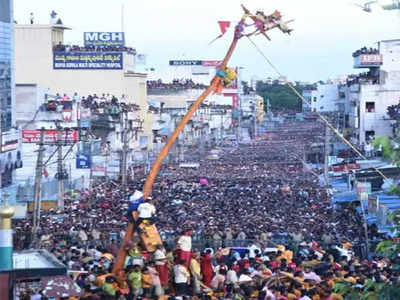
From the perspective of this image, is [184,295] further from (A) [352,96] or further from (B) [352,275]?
(A) [352,96]

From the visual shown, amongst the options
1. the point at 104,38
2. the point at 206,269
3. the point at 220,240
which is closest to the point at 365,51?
the point at 104,38

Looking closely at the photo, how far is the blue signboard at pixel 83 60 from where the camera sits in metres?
77.1

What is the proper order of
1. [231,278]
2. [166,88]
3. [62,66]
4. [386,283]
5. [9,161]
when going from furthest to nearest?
[166,88]
[62,66]
[9,161]
[231,278]
[386,283]

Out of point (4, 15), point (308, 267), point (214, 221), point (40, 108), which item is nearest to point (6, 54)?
point (4, 15)

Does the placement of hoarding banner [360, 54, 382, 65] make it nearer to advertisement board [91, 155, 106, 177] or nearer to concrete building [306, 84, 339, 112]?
advertisement board [91, 155, 106, 177]

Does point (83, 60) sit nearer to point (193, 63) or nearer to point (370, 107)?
point (370, 107)

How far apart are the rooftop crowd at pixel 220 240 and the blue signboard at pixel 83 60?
1615cm

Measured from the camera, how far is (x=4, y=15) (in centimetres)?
4522

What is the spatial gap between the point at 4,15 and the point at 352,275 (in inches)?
1130

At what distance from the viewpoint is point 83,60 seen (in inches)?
3044

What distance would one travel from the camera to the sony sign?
8512 cm

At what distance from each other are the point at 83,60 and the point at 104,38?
932cm

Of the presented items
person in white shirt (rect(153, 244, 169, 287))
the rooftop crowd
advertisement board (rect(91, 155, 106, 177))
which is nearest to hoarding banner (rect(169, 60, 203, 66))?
the rooftop crowd

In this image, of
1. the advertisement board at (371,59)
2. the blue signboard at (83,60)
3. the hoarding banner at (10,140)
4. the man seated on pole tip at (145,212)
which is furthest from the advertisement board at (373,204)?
the blue signboard at (83,60)
